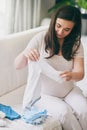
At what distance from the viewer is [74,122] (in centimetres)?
193

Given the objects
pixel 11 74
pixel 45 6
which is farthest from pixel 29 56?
pixel 45 6

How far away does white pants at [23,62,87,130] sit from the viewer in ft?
6.29

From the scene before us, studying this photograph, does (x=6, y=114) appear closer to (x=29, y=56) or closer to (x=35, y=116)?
(x=35, y=116)

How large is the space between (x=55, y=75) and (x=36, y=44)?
28 cm

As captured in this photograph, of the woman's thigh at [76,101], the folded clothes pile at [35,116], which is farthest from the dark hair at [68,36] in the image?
the folded clothes pile at [35,116]

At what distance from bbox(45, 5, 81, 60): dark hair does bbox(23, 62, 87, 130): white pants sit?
0.73 ft

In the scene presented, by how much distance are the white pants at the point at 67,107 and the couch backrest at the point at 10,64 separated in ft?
0.94

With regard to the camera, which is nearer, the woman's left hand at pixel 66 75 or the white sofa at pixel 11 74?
the woman's left hand at pixel 66 75

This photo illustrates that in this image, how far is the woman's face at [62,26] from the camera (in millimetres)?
2002

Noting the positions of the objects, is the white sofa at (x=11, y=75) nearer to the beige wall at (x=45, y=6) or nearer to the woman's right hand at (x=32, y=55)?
the woman's right hand at (x=32, y=55)

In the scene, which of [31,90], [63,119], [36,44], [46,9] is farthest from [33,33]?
[46,9]

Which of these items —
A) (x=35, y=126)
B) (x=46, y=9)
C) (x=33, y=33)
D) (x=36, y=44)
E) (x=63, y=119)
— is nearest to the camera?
(x=35, y=126)

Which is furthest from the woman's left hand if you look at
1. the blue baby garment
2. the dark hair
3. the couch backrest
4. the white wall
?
the white wall

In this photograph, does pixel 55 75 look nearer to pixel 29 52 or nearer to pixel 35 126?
pixel 29 52
